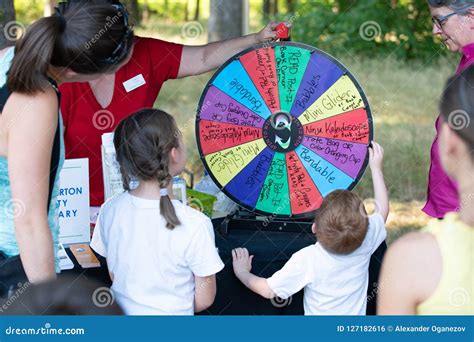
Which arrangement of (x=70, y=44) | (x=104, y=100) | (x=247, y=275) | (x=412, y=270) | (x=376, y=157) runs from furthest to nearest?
(x=104, y=100), (x=376, y=157), (x=247, y=275), (x=70, y=44), (x=412, y=270)

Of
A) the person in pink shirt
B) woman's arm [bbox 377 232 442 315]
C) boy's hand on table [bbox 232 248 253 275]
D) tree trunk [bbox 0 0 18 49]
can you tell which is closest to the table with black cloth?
boy's hand on table [bbox 232 248 253 275]

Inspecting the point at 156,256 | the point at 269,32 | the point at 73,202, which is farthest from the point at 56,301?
the point at 269,32

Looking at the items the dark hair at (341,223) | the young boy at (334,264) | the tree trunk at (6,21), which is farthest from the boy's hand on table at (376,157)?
the tree trunk at (6,21)

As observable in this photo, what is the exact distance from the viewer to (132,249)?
2.04 m

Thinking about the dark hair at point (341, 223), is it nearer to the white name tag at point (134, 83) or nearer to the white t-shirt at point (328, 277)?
the white t-shirt at point (328, 277)

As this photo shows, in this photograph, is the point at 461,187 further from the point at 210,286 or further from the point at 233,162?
the point at 233,162

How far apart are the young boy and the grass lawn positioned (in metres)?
1.12

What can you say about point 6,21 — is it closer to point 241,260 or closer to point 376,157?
point 241,260

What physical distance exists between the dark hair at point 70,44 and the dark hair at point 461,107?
2.88ft

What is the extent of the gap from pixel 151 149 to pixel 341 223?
0.60m

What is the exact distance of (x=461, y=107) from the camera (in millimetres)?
1726

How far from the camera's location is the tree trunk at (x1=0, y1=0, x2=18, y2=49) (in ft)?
10.6

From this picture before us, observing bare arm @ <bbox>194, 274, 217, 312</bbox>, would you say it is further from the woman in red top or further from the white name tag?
the white name tag
